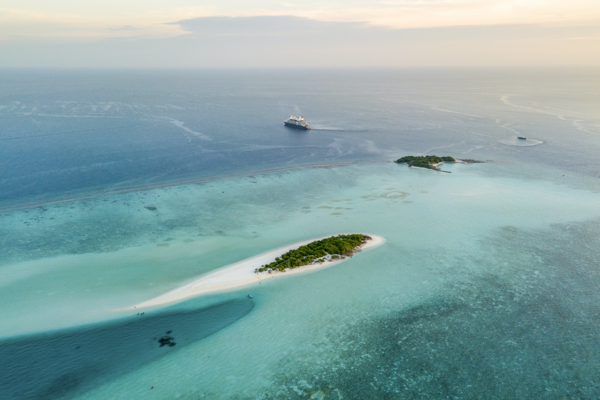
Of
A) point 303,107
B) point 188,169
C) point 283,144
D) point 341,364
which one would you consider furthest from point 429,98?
point 341,364

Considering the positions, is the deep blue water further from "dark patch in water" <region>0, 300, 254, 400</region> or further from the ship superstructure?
"dark patch in water" <region>0, 300, 254, 400</region>

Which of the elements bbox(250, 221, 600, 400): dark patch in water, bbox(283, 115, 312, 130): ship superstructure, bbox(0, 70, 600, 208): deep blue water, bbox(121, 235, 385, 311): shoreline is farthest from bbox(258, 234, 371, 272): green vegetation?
bbox(283, 115, 312, 130): ship superstructure

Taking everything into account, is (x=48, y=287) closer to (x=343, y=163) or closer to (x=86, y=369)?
(x=86, y=369)

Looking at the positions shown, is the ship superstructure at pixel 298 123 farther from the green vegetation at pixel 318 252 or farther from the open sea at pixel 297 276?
the green vegetation at pixel 318 252

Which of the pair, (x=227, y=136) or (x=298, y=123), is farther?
(x=298, y=123)

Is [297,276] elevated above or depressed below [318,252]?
below

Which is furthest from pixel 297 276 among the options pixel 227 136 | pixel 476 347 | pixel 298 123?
pixel 298 123

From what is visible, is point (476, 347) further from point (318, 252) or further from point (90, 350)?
point (90, 350)

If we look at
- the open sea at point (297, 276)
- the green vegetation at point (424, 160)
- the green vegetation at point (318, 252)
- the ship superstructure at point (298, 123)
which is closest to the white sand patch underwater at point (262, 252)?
the open sea at point (297, 276)
